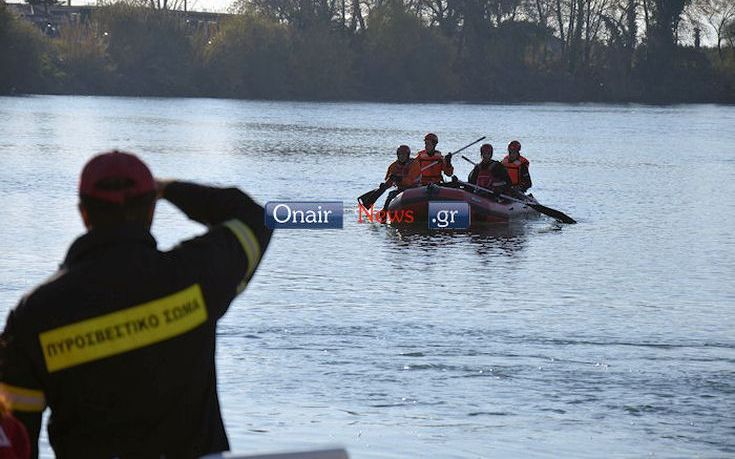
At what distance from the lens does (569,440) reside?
8.46m

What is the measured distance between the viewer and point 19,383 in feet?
11.0

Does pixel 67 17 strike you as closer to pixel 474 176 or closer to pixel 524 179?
pixel 524 179

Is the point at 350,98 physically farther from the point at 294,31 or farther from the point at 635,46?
the point at 635,46

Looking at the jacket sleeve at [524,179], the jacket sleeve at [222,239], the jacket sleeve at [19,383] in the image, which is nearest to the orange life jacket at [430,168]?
the jacket sleeve at [524,179]

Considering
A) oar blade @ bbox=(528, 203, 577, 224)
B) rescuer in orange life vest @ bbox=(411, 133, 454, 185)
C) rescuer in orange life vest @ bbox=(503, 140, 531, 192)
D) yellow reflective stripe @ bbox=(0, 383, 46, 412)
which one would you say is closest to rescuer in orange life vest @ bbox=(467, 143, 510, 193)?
rescuer in orange life vest @ bbox=(503, 140, 531, 192)

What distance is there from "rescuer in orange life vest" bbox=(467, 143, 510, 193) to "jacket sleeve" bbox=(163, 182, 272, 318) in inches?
721

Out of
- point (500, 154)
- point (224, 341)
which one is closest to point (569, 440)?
point (224, 341)

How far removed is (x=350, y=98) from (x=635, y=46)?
25.0m

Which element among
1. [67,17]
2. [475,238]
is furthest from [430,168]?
[67,17]

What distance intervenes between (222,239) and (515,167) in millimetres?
19603

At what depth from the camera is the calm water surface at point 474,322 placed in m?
8.73

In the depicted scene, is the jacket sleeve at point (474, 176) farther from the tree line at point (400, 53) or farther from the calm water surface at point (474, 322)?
the tree line at point (400, 53)

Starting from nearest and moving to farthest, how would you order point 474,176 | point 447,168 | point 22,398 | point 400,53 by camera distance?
point 22,398, point 447,168, point 474,176, point 400,53

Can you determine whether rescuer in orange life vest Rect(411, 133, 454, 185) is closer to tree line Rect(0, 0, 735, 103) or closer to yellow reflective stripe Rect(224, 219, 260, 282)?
yellow reflective stripe Rect(224, 219, 260, 282)
